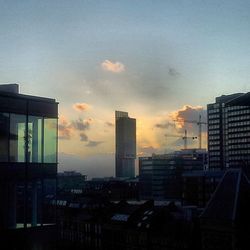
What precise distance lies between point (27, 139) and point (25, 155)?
1528 millimetres

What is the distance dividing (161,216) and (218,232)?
22534mm

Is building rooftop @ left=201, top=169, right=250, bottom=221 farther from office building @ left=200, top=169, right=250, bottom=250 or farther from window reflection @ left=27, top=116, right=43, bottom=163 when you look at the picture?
window reflection @ left=27, top=116, right=43, bottom=163

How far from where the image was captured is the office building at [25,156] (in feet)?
134

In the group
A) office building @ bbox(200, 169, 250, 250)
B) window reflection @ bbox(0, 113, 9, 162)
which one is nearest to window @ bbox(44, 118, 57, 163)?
window reflection @ bbox(0, 113, 9, 162)

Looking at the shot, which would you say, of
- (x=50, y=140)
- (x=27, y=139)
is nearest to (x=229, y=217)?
(x=50, y=140)

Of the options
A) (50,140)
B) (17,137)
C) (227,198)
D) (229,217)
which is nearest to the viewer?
(17,137)

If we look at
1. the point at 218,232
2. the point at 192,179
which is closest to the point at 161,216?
the point at 218,232

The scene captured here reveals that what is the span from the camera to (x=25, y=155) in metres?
42.0

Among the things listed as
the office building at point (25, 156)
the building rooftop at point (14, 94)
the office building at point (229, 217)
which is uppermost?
the building rooftop at point (14, 94)

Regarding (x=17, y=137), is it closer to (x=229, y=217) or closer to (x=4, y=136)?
(x=4, y=136)

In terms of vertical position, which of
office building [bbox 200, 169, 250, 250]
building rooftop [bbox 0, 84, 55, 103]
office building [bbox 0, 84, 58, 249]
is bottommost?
office building [bbox 200, 169, 250, 250]

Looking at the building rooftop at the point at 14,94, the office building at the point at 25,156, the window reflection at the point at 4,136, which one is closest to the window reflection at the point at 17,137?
the office building at the point at 25,156

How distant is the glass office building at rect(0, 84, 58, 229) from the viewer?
40.8m

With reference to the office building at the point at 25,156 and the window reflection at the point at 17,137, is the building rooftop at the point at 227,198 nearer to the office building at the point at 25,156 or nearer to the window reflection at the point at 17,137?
the office building at the point at 25,156
